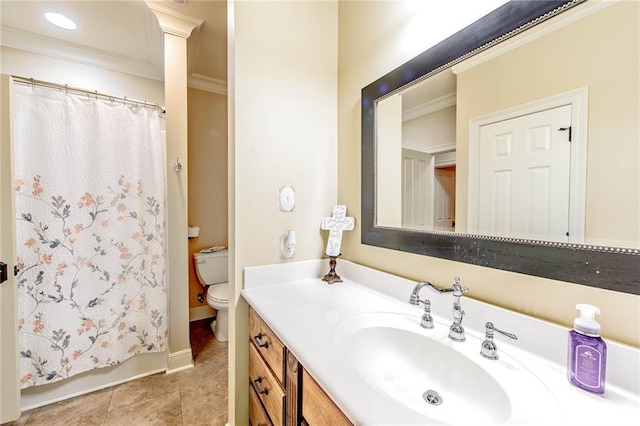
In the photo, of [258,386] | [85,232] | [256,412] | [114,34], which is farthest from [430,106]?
[114,34]

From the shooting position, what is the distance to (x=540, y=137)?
26.6 inches

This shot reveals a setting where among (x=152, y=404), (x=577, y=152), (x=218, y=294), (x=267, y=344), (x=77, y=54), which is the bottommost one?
(x=152, y=404)

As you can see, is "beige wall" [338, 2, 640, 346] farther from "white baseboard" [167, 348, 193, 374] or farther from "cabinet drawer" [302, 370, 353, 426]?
"white baseboard" [167, 348, 193, 374]

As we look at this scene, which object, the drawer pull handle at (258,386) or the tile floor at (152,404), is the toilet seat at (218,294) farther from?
the drawer pull handle at (258,386)

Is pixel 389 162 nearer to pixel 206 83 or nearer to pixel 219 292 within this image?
pixel 219 292

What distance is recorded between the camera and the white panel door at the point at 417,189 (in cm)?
98

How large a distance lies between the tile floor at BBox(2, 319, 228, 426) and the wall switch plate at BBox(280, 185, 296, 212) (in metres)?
1.25

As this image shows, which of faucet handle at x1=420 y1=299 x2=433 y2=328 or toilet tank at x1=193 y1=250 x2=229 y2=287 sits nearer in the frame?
faucet handle at x1=420 y1=299 x2=433 y2=328

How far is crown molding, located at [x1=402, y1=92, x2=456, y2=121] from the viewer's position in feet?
2.95

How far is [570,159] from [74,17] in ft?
9.47

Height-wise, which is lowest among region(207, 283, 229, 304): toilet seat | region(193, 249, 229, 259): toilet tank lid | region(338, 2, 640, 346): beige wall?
region(207, 283, 229, 304): toilet seat

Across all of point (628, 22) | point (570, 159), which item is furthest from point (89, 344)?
point (628, 22)

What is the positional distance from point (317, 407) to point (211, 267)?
215 cm

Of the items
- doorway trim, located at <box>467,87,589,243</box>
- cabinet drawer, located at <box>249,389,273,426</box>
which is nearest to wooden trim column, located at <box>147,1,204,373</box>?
cabinet drawer, located at <box>249,389,273,426</box>
